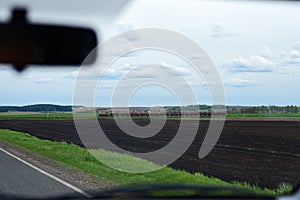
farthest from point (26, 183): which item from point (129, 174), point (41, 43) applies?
point (41, 43)

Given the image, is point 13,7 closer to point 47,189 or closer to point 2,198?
point 2,198

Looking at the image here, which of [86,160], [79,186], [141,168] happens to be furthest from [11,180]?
[86,160]

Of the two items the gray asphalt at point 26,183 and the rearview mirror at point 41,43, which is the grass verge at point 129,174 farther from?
the rearview mirror at point 41,43

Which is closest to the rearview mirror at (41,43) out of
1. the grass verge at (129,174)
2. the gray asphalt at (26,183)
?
the gray asphalt at (26,183)

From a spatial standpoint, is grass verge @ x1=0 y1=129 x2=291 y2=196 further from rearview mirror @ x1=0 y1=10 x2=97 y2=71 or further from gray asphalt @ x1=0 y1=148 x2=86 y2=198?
rearview mirror @ x1=0 y1=10 x2=97 y2=71

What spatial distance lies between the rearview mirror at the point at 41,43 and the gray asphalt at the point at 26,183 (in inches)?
218

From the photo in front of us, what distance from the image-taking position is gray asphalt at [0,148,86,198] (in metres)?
10.0

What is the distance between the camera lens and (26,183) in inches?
449

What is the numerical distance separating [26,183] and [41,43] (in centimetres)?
893

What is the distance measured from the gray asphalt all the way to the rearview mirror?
18.1 ft

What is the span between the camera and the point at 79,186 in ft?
36.4

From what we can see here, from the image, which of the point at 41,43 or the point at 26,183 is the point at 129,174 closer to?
the point at 26,183

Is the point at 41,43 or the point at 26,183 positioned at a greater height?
the point at 41,43

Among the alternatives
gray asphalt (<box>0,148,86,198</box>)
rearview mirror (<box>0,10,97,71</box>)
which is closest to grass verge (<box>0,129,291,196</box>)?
gray asphalt (<box>0,148,86,198</box>)
